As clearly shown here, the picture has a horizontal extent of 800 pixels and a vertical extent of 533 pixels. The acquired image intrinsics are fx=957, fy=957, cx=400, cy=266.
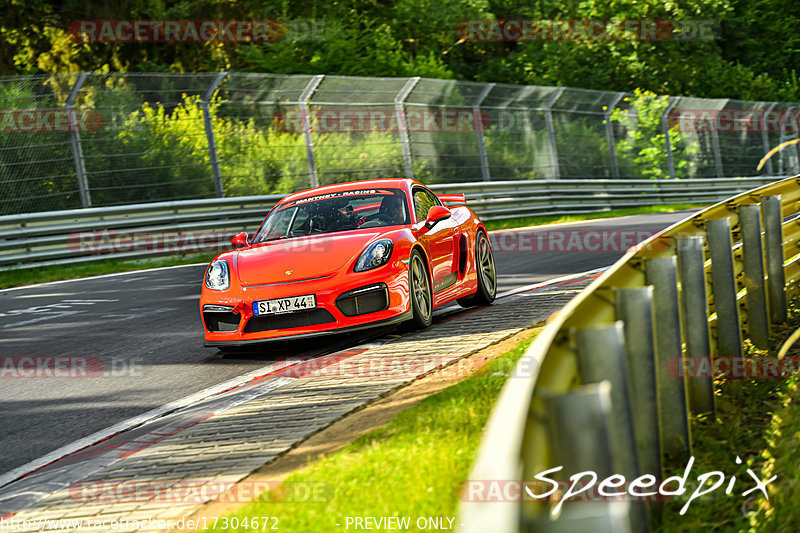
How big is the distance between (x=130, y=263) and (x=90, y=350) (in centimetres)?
782

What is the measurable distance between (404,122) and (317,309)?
1403cm

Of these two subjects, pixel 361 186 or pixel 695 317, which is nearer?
pixel 695 317

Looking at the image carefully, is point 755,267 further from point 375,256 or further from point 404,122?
point 404,122

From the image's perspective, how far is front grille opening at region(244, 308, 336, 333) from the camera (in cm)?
753

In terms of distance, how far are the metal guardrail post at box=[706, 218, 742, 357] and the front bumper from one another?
2.66 m

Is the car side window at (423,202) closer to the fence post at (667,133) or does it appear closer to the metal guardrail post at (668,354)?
the metal guardrail post at (668,354)

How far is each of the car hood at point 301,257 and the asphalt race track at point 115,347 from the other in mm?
637

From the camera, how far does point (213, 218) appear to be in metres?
17.1

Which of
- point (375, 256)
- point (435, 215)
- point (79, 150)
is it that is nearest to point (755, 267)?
point (375, 256)

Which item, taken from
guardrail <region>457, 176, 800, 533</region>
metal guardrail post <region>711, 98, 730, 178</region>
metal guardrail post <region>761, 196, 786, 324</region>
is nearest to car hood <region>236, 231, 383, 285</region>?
guardrail <region>457, 176, 800, 533</region>

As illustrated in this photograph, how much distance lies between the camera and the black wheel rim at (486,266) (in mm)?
9727

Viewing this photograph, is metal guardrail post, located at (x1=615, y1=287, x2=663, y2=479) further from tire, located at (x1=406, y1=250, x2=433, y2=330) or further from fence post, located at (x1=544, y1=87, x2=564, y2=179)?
fence post, located at (x1=544, y1=87, x2=564, y2=179)

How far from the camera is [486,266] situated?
990 centimetres

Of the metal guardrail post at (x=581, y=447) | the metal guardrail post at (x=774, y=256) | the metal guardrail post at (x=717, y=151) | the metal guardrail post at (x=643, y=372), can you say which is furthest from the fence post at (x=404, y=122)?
the metal guardrail post at (x=581, y=447)
